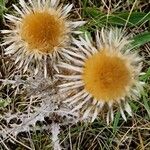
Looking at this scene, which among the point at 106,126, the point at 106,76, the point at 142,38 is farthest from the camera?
the point at 106,126

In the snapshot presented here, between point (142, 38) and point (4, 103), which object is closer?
point (142, 38)

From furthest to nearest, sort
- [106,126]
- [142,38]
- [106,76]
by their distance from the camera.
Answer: [106,126], [142,38], [106,76]

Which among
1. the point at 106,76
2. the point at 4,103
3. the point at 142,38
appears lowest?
the point at 4,103

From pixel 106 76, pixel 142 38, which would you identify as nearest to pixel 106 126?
pixel 142 38

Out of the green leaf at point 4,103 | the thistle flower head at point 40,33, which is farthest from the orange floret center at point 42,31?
the green leaf at point 4,103

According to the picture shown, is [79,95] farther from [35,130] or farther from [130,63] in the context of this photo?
[35,130]

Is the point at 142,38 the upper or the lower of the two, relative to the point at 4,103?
upper

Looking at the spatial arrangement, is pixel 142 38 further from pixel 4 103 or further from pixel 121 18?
pixel 4 103
